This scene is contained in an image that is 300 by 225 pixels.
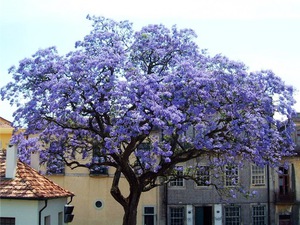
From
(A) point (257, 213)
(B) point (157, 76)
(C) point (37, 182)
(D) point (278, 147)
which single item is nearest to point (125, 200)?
(C) point (37, 182)

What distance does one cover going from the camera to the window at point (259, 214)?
106 ft

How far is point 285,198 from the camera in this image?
105ft

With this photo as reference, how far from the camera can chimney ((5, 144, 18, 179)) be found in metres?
18.0

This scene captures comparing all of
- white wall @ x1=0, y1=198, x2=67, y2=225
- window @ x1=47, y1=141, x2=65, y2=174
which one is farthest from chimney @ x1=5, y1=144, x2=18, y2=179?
window @ x1=47, y1=141, x2=65, y2=174

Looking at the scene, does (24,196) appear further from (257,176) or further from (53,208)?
(257,176)

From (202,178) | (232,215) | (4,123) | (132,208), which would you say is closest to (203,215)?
(232,215)

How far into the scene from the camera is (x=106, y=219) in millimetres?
30797

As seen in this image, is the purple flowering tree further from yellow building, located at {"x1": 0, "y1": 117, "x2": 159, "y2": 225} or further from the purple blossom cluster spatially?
yellow building, located at {"x1": 0, "y1": 117, "x2": 159, "y2": 225}

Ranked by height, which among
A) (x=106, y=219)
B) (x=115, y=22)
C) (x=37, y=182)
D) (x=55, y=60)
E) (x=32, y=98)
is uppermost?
(x=115, y=22)

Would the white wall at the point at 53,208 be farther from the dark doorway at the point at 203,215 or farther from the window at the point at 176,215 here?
the dark doorway at the point at 203,215

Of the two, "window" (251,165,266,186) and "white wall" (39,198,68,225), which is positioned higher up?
"window" (251,165,266,186)

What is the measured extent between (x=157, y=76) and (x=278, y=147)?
19.9 ft

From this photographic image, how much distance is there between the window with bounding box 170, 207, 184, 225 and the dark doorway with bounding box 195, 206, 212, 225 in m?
0.96

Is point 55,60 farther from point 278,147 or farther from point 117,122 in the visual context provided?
point 278,147
